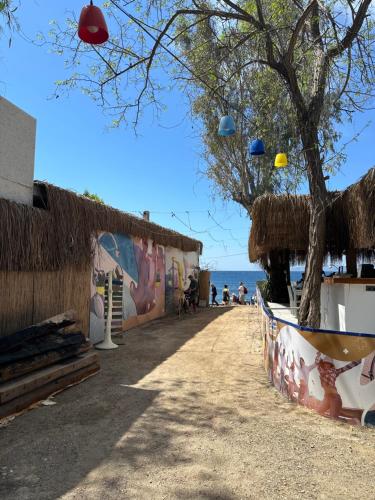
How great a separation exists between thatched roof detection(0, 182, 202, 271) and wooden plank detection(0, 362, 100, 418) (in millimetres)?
1947

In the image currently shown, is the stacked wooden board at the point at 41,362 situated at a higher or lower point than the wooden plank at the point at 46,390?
higher

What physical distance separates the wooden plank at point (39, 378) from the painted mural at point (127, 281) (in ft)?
10.1

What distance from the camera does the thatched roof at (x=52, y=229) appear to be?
643cm

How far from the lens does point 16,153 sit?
6883 millimetres

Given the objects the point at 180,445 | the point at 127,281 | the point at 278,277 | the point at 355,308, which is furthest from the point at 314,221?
the point at 278,277

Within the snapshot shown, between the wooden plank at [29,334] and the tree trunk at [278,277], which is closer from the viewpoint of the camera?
the wooden plank at [29,334]

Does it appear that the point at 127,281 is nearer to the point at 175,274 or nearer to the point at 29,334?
the point at 175,274

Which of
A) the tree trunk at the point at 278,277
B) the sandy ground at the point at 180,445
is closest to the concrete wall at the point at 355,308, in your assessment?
the sandy ground at the point at 180,445

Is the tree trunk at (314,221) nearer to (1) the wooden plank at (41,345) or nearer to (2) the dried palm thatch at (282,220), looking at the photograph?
(2) the dried palm thatch at (282,220)

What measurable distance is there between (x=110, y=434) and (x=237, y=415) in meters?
1.54

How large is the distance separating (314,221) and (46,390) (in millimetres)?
4799

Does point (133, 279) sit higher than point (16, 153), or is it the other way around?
point (16, 153)

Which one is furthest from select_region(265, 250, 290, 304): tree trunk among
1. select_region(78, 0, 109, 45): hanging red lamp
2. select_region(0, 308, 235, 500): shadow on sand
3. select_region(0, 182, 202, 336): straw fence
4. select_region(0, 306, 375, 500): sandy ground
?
select_region(78, 0, 109, 45): hanging red lamp

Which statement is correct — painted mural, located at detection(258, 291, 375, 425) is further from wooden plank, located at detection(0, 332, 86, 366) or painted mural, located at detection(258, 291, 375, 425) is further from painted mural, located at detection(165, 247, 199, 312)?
painted mural, located at detection(165, 247, 199, 312)
